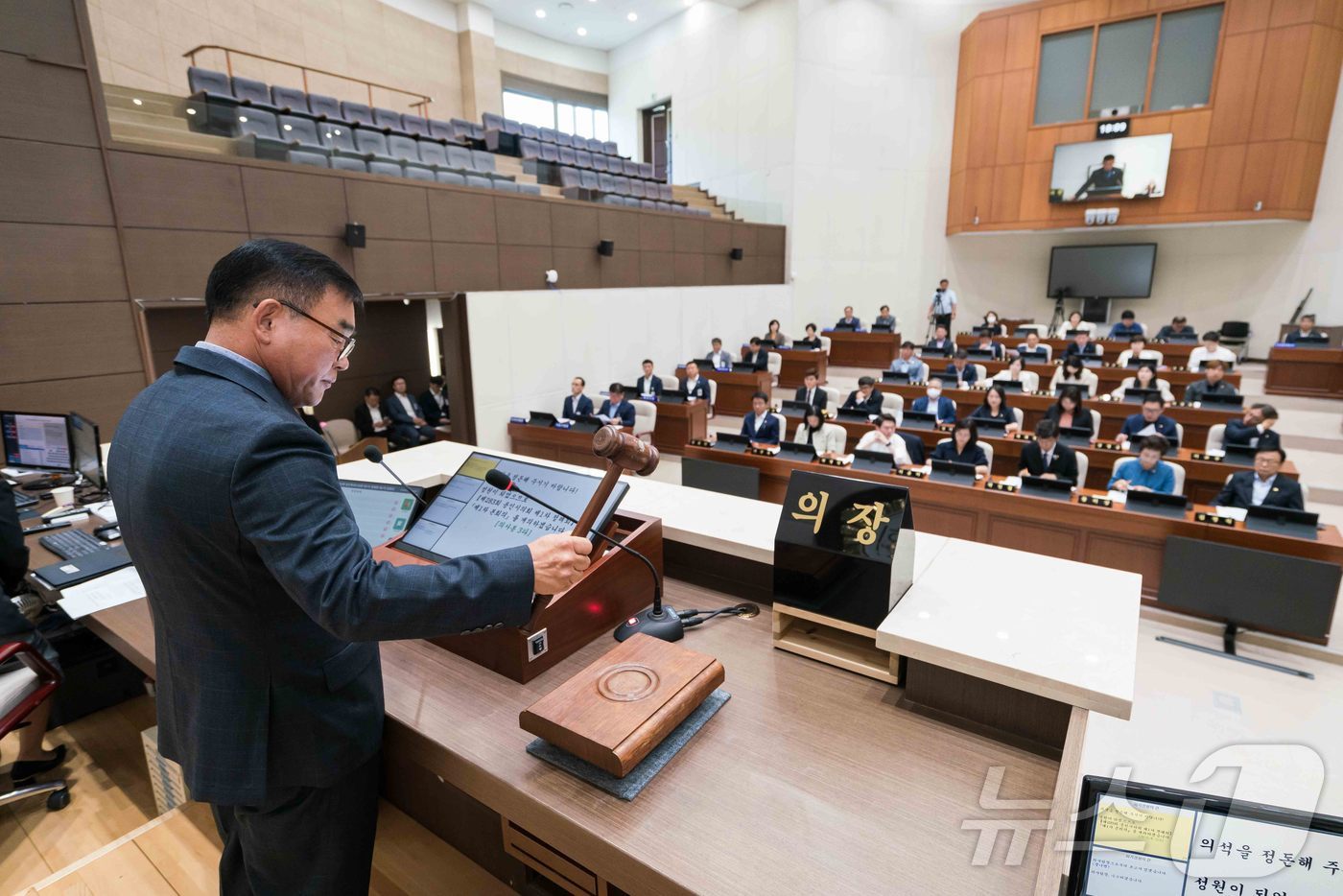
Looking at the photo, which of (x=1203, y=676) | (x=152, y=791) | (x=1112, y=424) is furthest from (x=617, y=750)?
(x=1112, y=424)

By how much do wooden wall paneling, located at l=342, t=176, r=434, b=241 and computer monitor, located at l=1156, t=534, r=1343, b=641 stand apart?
23.3 ft

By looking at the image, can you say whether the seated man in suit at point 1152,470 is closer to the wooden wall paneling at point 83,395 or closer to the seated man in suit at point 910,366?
the seated man in suit at point 910,366

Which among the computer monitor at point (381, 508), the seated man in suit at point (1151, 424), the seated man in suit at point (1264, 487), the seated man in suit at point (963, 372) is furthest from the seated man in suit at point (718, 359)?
the computer monitor at point (381, 508)

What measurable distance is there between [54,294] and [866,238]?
11927 millimetres

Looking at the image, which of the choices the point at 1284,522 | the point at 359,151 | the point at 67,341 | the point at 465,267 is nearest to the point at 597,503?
the point at 1284,522

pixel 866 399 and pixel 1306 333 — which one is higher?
pixel 1306 333

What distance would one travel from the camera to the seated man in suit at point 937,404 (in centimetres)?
690

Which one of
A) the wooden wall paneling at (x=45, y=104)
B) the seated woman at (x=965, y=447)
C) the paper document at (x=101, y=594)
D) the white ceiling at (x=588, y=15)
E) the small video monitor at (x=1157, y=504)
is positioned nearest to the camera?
the paper document at (x=101, y=594)

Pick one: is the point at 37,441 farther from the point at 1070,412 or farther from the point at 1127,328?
the point at 1127,328

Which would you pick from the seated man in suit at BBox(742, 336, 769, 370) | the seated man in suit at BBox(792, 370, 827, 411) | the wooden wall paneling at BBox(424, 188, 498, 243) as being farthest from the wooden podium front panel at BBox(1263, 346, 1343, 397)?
the wooden wall paneling at BBox(424, 188, 498, 243)

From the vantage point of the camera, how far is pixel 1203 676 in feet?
11.4

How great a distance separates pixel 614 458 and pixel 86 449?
3656 millimetres

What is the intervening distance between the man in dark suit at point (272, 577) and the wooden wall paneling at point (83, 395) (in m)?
4.63

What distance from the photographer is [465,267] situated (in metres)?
7.47
